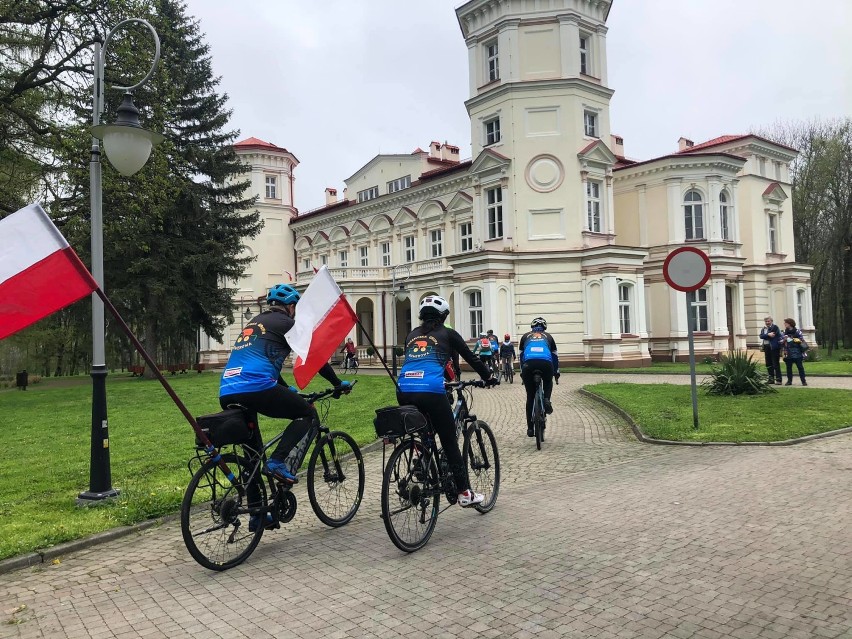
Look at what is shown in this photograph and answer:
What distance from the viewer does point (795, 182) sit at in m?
49.8

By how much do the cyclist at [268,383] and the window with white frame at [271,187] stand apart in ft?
Result: 165

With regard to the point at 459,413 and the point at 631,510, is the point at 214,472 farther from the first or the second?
the point at 631,510

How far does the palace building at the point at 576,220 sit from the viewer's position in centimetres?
3253

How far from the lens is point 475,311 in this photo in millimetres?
33531

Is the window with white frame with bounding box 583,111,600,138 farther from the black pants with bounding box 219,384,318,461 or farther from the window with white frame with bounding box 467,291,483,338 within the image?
the black pants with bounding box 219,384,318,461

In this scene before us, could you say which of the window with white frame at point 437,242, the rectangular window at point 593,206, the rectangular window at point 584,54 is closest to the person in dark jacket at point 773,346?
the rectangular window at point 593,206

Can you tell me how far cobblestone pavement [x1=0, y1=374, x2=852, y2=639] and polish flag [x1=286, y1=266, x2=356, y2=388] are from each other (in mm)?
1616

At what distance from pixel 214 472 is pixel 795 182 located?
2184 inches

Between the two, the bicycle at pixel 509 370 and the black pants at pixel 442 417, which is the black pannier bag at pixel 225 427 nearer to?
the black pants at pixel 442 417

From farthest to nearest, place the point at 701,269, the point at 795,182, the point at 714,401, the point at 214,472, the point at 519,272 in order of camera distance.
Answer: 1. the point at 795,182
2. the point at 519,272
3. the point at 714,401
4. the point at 701,269
5. the point at 214,472

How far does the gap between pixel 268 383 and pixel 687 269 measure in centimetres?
842

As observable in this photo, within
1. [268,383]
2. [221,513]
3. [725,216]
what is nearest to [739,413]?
[268,383]

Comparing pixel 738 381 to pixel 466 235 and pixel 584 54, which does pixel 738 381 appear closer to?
pixel 584 54

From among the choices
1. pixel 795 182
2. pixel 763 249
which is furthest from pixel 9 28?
pixel 795 182
